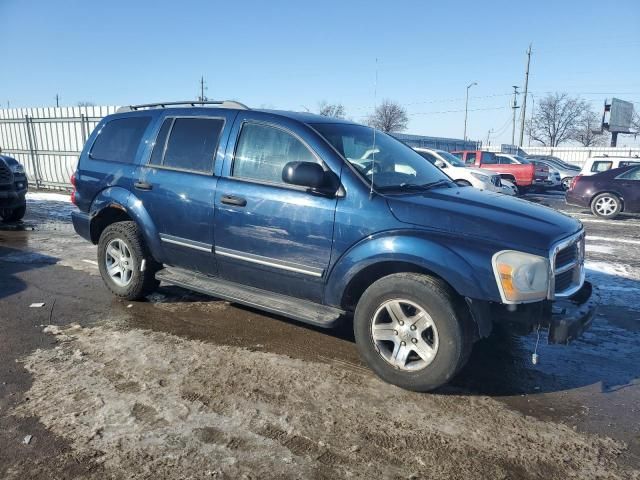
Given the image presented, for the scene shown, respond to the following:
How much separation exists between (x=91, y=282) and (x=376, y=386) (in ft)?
13.1

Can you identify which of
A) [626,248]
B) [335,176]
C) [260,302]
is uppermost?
[335,176]

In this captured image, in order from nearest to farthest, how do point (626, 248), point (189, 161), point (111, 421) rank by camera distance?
1. point (111, 421)
2. point (189, 161)
3. point (626, 248)

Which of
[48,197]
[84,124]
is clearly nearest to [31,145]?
[84,124]

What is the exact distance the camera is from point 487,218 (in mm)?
3244

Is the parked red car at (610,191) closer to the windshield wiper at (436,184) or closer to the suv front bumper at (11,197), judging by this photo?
the windshield wiper at (436,184)

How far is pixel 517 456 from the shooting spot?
2646 millimetres

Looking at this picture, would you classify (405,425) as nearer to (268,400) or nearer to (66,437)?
(268,400)

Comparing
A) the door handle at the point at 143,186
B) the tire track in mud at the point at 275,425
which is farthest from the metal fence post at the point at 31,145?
the tire track in mud at the point at 275,425

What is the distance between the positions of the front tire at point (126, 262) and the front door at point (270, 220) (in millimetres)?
1068

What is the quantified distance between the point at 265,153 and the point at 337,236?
1043 mm

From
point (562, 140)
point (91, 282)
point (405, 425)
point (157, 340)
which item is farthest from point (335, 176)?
point (562, 140)

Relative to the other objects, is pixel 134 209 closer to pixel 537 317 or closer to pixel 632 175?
pixel 537 317

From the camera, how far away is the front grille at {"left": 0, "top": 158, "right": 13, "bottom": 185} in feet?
29.4

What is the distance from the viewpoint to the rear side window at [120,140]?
494 centimetres
